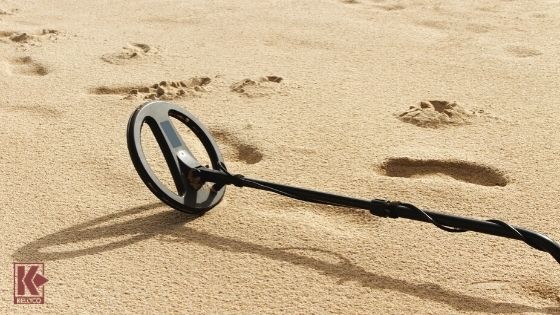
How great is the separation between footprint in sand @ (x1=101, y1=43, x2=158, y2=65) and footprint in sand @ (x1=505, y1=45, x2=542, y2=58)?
4.81 ft

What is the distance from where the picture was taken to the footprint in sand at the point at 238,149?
2.49m

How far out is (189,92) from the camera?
3020mm

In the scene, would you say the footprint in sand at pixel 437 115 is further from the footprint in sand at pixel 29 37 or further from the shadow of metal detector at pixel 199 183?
the footprint in sand at pixel 29 37

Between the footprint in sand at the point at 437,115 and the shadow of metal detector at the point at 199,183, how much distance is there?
804mm

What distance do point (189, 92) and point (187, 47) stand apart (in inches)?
22.9

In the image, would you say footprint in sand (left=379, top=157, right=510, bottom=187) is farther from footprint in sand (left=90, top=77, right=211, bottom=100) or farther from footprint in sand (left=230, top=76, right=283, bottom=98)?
footprint in sand (left=90, top=77, right=211, bottom=100)

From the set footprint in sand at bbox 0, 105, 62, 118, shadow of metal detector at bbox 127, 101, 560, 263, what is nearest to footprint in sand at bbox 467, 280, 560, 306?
shadow of metal detector at bbox 127, 101, 560, 263

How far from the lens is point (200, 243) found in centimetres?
198

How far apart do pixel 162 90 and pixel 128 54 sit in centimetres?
51

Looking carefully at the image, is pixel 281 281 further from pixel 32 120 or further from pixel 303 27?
pixel 303 27

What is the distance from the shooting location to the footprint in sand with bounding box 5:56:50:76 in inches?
131

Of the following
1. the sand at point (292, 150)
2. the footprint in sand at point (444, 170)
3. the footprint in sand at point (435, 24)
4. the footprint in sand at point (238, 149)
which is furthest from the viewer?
the footprint in sand at point (435, 24)

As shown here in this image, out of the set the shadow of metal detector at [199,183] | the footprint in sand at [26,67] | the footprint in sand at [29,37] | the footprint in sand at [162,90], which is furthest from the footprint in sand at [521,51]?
the footprint in sand at [29,37]

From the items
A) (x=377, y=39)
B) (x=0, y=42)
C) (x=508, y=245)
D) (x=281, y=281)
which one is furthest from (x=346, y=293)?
(x=0, y=42)
